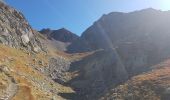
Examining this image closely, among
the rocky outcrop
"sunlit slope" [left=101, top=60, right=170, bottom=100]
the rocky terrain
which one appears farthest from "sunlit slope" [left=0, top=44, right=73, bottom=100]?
"sunlit slope" [left=101, top=60, right=170, bottom=100]

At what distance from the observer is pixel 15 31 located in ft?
514

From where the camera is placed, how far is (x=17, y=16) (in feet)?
560

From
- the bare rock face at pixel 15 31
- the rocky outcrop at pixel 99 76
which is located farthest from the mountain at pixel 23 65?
the rocky outcrop at pixel 99 76

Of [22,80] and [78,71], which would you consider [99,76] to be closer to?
[78,71]

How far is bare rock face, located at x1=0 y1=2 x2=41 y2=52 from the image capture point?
144800 mm

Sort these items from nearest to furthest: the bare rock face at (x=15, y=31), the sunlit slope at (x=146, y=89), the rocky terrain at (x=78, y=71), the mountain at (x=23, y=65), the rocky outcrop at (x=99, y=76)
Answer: the mountain at (x=23, y=65) → the rocky terrain at (x=78, y=71) → the sunlit slope at (x=146, y=89) → the rocky outcrop at (x=99, y=76) → the bare rock face at (x=15, y=31)

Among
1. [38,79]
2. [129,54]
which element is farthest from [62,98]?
[129,54]

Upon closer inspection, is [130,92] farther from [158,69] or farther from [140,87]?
[158,69]

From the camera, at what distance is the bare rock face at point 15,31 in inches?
5701

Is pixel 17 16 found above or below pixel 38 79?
above

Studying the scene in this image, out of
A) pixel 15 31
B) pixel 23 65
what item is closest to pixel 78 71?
pixel 15 31

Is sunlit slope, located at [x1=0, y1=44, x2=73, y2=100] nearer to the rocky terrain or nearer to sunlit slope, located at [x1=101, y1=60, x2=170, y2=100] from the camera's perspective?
the rocky terrain

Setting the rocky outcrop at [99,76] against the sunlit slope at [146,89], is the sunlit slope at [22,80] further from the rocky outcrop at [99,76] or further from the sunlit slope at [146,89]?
the sunlit slope at [146,89]

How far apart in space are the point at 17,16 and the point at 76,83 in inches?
2043
